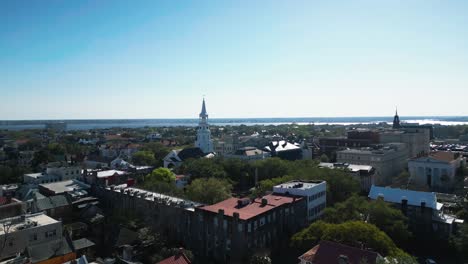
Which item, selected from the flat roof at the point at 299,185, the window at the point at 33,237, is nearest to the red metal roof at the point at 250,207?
the flat roof at the point at 299,185

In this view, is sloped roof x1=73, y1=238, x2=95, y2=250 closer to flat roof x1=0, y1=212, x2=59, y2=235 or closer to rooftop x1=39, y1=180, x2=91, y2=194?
flat roof x1=0, y1=212, x2=59, y2=235

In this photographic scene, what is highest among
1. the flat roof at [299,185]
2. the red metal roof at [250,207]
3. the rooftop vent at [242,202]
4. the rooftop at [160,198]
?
the flat roof at [299,185]

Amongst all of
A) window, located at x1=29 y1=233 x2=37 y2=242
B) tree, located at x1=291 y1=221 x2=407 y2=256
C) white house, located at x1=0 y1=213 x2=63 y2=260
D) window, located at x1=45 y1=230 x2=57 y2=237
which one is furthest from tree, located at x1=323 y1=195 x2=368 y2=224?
window, located at x1=29 y1=233 x2=37 y2=242

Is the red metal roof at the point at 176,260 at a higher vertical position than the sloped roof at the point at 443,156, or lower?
lower

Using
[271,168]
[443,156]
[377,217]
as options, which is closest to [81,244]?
[377,217]

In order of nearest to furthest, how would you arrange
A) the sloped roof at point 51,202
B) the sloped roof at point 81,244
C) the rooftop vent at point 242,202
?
the sloped roof at point 81,244, the rooftop vent at point 242,202, the sloped roof at point 51,202

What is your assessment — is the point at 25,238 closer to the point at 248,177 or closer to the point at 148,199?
the point at 148,199

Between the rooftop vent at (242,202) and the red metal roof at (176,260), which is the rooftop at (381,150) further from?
the red metal roof at (176,260)

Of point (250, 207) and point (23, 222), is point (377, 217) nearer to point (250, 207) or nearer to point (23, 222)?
point (250, 207)
